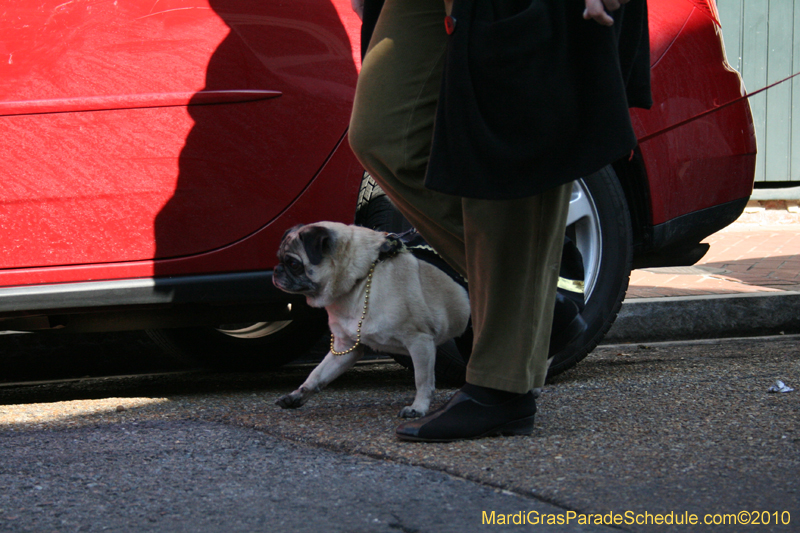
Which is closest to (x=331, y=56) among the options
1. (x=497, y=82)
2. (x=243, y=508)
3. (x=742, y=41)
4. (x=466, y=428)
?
(x=497, y=82)

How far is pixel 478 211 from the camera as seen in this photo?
1882 millimetres

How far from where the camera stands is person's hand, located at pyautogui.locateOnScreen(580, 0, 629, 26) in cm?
167

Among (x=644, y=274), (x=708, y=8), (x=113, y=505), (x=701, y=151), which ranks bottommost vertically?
(x=644, y=274)

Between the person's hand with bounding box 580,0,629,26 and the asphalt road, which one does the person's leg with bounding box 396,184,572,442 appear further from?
the person's hand with bounding box 580,0,629,26

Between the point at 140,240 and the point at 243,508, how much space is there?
1199mm

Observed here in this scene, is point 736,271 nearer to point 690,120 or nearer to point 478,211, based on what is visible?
point 690,120

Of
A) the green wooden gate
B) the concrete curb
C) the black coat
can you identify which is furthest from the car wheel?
the green wooden gate

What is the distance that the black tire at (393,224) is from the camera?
2607mm

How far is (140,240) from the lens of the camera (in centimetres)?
248

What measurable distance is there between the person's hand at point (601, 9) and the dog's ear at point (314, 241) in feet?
Result: 3.14

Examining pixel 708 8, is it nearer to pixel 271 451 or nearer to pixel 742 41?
pixel 271 451

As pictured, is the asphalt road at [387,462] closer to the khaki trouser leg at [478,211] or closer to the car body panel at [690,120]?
the khaki trouser leg at [478,211]

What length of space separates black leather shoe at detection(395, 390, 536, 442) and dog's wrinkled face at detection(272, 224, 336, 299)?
55 centimetres

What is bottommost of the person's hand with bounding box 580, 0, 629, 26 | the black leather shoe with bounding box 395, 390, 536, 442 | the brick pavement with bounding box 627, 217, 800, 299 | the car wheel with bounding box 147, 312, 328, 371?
the brick pavement with bounding box 627, 217, 800, 299
